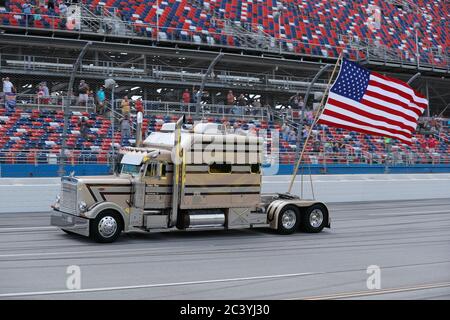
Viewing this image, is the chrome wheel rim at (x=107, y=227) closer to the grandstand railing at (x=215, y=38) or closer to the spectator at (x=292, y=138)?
the spectator at (x=292, y=138)

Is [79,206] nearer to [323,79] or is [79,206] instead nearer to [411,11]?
[323,79]

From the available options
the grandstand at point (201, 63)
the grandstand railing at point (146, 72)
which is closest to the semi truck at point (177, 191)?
the grandstand at point (201, 63)

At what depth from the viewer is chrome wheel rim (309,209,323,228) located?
1516 cm

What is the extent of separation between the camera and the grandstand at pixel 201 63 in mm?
24047

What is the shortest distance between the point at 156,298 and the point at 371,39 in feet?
119

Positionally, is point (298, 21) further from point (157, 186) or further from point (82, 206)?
point (82, 206)

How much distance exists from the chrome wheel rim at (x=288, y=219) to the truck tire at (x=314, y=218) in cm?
30

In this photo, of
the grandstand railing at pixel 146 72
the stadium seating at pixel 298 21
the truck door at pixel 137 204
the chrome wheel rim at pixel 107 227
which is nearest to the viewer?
the chrome wheel rim at pixel 107 227

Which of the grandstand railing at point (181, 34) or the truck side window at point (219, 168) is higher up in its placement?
the grandstand railing at point (181, 34)

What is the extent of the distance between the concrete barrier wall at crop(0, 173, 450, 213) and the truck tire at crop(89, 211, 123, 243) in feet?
20.9

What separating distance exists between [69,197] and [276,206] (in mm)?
4560

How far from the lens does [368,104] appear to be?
52.8 feet

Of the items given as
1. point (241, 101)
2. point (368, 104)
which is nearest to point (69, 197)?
point (368, 104)

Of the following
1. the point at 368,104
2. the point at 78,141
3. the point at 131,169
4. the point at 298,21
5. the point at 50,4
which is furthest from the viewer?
the point at 298,21
